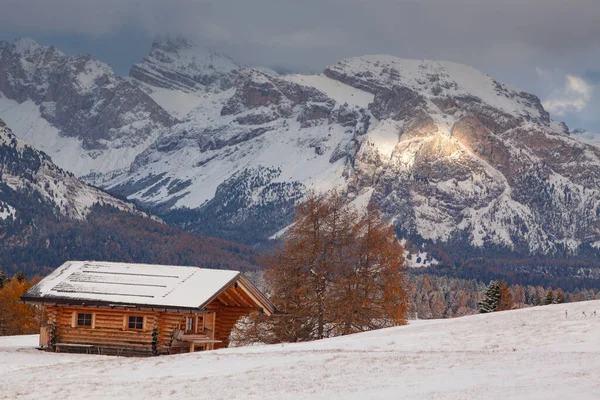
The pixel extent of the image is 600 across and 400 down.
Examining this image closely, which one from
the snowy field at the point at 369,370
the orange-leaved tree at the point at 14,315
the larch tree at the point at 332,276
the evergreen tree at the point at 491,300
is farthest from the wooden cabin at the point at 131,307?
the evergreen tree at the point at 491,300

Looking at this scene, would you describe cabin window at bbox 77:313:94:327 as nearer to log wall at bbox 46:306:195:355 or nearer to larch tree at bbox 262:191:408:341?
log wall at bbox 46:306:195:355

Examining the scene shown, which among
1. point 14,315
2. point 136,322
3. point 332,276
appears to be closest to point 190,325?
point 136,322

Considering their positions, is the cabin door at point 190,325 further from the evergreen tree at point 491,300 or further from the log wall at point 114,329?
the evergreen tree at point 491,300

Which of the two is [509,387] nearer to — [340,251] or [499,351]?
[499,351]

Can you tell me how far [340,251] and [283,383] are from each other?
30277mm

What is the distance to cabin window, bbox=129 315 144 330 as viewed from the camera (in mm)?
52844

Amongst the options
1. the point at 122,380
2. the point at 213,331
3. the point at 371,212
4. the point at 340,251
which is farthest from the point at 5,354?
the point at 371,212

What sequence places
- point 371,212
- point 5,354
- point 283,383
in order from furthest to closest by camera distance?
point 371,212 → point 5,354 → point 283,383

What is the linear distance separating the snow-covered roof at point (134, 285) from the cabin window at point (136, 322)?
61.0 inches

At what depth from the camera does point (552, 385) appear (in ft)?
89.9

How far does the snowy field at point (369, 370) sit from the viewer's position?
94.1 ft

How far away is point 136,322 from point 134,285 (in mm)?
2005

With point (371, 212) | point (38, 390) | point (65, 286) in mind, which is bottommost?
point (38, 390)

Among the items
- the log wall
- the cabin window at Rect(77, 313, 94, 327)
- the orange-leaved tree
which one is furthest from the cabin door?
the orange-leaved tree
